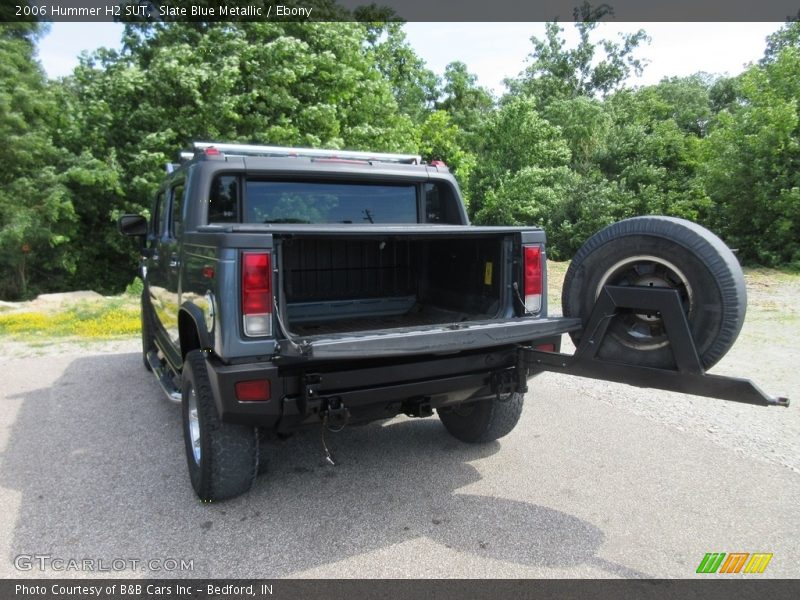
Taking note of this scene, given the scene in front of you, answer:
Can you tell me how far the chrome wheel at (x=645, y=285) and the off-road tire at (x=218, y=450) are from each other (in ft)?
6.74

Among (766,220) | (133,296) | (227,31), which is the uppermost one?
(227,31)

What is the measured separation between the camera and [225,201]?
4168mm

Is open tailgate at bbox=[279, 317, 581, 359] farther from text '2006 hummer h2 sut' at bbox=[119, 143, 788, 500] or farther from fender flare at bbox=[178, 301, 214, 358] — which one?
fender flare at bbox=[178, 301, 214, 358]

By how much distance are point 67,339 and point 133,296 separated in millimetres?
5105

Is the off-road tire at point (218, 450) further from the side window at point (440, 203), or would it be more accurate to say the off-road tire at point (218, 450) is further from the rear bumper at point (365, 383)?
the side window at point (440, 203)

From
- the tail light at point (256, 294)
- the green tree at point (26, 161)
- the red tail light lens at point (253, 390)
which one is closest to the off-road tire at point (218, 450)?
the red tail light lens at point (253, 390)

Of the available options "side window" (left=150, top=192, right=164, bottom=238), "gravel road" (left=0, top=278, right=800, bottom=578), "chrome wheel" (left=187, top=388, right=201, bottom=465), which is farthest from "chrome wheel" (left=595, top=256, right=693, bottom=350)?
"side window" (left=150, top=192, right=164, bottom=238)

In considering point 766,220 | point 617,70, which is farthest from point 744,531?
point 617,70

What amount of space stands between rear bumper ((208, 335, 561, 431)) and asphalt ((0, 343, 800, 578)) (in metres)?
0.62

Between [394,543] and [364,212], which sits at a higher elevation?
[364,212]

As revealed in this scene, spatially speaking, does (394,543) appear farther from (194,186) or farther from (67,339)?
(67,339)

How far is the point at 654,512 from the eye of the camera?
3.31m

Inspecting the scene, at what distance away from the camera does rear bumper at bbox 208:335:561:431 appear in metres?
2.87

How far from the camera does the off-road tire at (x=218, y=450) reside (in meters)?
3.17
